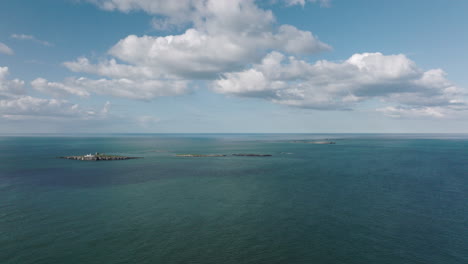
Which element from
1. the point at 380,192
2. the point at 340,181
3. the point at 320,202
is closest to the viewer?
the point at 320,202

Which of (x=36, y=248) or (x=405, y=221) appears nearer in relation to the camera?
(x=36, y=248)

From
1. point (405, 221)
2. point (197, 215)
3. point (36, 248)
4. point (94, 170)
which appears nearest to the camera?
point (36, 248)

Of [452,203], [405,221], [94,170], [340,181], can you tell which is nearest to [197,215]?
[405,221]

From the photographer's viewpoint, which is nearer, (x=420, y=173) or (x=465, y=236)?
(x=465, y=236)

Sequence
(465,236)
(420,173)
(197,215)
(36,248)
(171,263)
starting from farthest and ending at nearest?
(420,173) < (197,215) < (465,236) < (36,248) < (171,263)

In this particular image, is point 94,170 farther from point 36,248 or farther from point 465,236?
point 465,236

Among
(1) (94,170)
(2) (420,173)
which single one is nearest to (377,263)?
(2) (420,173)

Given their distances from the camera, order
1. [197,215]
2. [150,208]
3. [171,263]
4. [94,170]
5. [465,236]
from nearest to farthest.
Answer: [171,263] → [465,236] → [197,215] → [150,208] → [94,170]

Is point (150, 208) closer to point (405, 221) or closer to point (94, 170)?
point (405, 221)

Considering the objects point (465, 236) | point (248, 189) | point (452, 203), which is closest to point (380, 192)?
point (452, 203)
